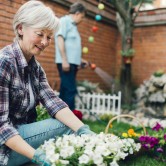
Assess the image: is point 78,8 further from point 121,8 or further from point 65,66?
point 121,8

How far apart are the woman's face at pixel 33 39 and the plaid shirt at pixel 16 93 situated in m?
0.05

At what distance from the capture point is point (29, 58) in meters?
1.94

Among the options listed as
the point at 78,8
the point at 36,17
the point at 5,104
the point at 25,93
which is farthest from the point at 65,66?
the point at 5,104

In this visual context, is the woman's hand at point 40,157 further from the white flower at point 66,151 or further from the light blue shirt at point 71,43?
the light blue shirt at point 71,43

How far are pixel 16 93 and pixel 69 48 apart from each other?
8.81ft

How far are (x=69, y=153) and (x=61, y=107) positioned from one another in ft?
2.23

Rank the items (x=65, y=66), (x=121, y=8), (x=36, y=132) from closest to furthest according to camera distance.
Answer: (x=36, y=132), (x=65, y=66), (x=121, y=8)

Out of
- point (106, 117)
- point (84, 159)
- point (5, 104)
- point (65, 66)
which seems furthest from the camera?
point (106, 117)

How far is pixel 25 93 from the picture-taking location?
6.09ft

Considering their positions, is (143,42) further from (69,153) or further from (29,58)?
(69,153)

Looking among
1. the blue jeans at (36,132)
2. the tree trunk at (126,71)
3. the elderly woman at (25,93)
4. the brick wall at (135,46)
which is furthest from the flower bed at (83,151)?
the brick wall at (135,46)

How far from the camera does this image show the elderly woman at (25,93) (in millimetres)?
1642

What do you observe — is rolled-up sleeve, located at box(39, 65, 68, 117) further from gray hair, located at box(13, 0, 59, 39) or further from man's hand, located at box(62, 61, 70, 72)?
man's hand, located at box(62, 61, 70, 72)

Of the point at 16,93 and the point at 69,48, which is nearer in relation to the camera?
the point at 16,93
